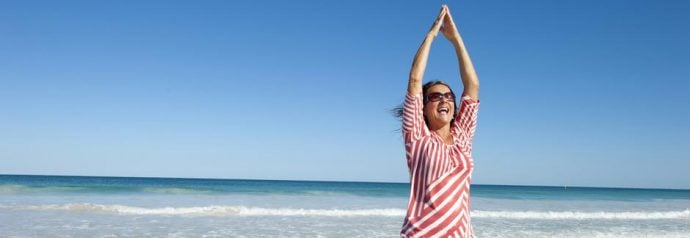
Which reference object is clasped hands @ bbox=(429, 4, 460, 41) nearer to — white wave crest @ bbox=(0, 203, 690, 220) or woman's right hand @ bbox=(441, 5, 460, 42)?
woman's right hand @ bbox=(441, 5, 460, 42)

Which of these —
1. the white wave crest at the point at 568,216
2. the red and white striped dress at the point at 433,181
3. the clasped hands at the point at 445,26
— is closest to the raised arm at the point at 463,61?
the clasped hands at the point at 445,26

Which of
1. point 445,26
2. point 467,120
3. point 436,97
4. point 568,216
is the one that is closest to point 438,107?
point 436,97

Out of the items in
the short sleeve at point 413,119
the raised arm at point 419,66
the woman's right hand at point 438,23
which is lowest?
the short sleeve at point 413,119

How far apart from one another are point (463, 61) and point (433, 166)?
61 cm

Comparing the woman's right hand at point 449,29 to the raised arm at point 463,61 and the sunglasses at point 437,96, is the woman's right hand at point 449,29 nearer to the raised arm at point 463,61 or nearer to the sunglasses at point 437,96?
the raised arm at point 463,61

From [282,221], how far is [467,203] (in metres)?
11.1

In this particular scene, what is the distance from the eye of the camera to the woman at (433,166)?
1989 millimetres

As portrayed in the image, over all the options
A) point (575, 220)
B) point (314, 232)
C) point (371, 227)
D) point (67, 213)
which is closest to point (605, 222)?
point (575, 220)

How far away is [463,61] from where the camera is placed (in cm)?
239

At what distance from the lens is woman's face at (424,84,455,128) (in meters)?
2.19

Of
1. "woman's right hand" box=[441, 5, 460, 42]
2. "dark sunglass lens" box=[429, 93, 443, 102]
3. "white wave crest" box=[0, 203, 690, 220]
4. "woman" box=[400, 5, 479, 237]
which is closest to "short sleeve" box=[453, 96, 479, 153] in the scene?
"woman" box=[400, 5, 479, 237]

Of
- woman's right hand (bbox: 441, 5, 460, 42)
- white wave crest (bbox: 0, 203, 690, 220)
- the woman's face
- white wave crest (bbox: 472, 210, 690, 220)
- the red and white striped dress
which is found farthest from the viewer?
white wave crest (bbox: 472, 210, 690, 220)

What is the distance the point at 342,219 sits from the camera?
13633 millimetres

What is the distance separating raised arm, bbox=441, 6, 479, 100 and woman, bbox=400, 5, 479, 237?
18 cm
